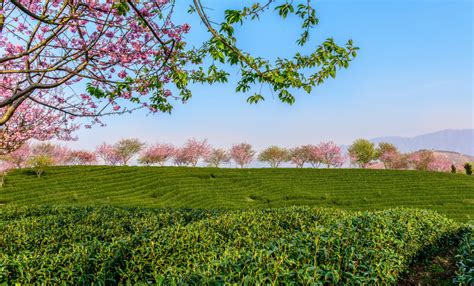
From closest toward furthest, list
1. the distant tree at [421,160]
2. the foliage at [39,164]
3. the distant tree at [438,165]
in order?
the foliage at [39,164] → the distant tree at [438,165] → the distant tree at [421,160]

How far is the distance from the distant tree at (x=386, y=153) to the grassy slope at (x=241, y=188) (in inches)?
1341

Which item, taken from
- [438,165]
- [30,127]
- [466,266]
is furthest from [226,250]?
[438,165]

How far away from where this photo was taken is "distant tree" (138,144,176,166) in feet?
225

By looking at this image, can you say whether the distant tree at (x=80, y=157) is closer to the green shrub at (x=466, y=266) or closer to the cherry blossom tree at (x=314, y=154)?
the cherry blossom tree at (x=314, y=154)

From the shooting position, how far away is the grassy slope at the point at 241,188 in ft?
89.6

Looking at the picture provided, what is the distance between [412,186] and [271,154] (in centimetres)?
4310

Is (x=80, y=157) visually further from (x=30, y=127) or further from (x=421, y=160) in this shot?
(x=421, y=160)

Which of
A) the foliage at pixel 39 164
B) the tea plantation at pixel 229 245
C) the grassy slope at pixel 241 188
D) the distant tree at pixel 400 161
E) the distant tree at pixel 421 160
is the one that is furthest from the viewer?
the distant tree at pixel 400 161

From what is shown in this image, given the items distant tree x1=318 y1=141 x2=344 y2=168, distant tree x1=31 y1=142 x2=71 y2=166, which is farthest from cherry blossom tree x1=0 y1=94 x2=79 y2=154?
distant tree x1=318 y1=141 x2=344 y2=168

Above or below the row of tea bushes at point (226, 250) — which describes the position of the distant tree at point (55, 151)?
above

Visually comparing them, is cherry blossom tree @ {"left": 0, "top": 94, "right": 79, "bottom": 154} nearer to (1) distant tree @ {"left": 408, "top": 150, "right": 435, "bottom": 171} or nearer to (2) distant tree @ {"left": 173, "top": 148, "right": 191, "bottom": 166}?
(2) distant tree @ {"left": 173, "top": 148, "right": 191, "bottom": 166}

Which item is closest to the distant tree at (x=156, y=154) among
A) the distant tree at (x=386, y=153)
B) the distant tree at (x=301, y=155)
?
the distant tree at (x=301, y=155)

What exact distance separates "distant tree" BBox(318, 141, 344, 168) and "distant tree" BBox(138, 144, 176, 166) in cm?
3116

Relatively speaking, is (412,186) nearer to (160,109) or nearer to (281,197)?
(281,197)
